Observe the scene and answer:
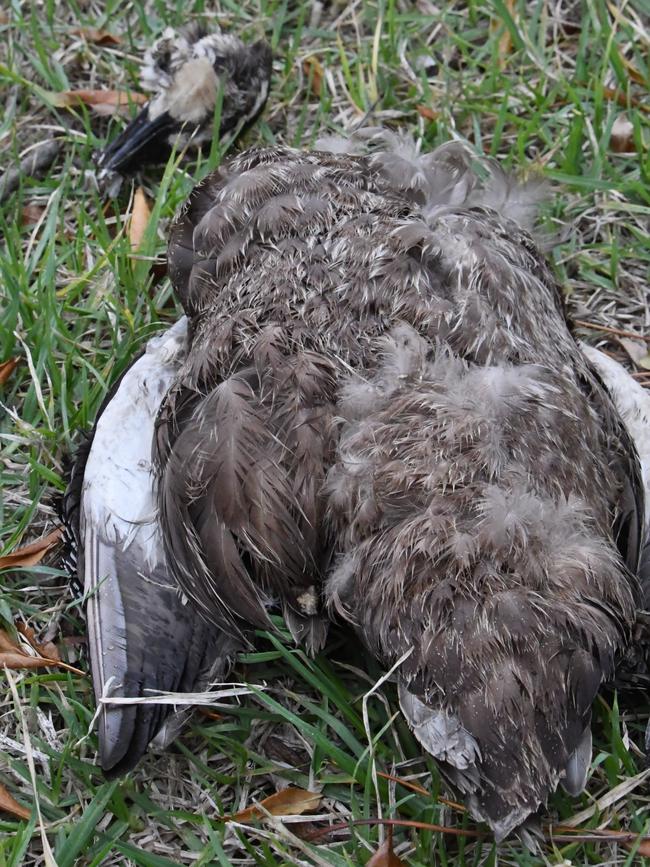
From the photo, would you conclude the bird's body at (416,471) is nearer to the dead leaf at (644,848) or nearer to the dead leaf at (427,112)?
the dead leaf at (644,848)

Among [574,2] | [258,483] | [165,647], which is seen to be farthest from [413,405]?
[574,2]

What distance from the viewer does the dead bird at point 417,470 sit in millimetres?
1784

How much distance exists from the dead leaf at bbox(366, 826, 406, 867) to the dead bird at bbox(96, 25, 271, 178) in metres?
2.04

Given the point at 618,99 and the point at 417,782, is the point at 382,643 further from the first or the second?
the point at 618,99

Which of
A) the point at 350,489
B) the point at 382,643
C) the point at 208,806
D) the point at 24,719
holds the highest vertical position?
the point at 350,489

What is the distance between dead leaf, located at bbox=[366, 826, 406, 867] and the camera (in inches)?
74.9

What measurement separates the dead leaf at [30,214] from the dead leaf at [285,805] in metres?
1.81

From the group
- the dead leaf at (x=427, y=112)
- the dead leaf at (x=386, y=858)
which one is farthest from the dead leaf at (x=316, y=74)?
the dead leaf at (x=386, y=858)

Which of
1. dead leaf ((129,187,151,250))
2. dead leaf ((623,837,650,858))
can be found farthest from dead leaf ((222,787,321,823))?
dead leaf ((129,187,151,250))

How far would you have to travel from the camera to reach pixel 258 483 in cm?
192

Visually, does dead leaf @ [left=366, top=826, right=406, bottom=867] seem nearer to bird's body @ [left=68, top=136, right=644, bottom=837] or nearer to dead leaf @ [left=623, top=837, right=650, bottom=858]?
bird's body @ [left=68, top=136, right=644, bottom=837]

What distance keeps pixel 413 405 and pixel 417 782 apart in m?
0.72

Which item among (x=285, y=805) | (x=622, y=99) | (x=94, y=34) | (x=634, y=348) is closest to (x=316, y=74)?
(x=94, y=34)

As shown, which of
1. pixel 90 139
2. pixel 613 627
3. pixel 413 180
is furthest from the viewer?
pixel 90 139
